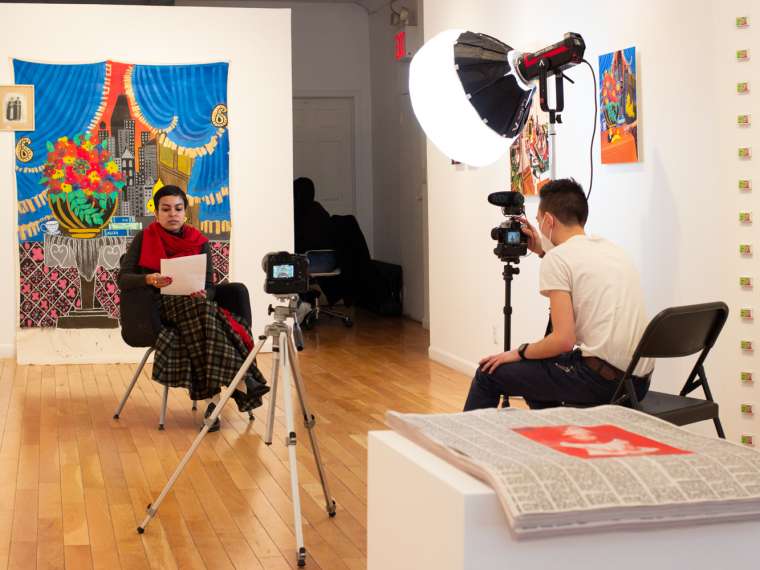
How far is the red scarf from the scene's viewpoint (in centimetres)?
540

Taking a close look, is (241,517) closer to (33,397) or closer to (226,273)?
(33,397)

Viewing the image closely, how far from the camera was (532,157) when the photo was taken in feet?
18.7

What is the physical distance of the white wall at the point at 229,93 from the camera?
7.43 meters

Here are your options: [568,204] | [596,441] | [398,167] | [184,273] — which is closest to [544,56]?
[568,204]

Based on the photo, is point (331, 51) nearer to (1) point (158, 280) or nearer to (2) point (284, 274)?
(1) point (158, 280)

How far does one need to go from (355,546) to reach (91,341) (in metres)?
4.48

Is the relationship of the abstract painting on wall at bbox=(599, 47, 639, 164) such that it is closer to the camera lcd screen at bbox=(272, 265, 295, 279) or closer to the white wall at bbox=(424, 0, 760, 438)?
the white wall at bbox=(424, 0, 760, 438)

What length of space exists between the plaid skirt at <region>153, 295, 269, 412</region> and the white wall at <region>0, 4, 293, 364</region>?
7.87ft

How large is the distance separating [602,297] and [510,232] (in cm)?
100

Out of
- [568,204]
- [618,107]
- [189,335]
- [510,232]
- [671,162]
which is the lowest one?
[189,335]

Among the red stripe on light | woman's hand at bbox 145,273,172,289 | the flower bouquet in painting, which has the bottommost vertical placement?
woman's hand at bbox 145,273,172,289

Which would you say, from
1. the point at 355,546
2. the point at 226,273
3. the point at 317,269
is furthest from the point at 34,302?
the point at 355,546

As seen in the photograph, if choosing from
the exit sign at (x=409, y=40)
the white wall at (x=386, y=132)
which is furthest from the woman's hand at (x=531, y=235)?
the white wall at (x=386, y=132)

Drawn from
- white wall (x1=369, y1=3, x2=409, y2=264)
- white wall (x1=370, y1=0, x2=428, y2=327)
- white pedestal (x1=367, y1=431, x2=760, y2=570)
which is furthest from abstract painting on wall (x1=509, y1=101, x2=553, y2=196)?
white wall (x1=369, y1=3, x2=409, y2=264)
